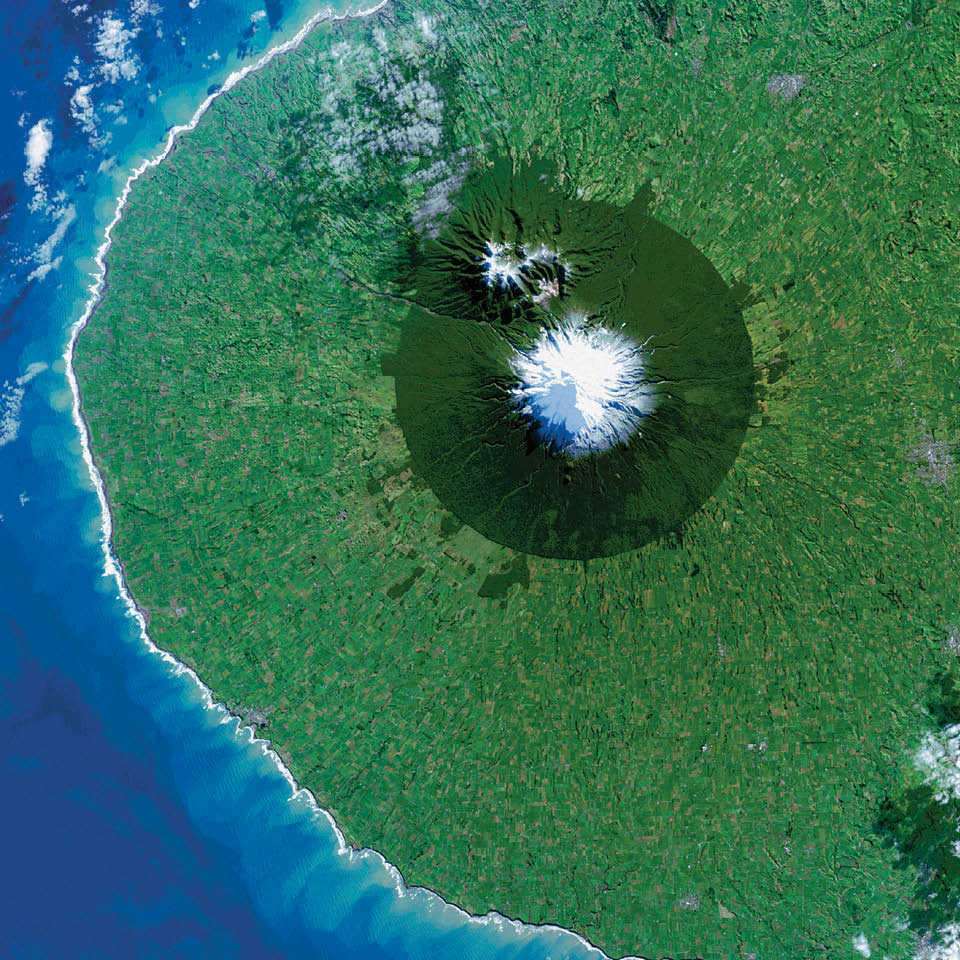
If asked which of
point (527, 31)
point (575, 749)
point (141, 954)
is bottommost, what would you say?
point (141, 954)

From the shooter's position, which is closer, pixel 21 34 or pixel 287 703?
pixel 287 703

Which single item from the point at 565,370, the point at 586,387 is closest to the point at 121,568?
the point at 565,370

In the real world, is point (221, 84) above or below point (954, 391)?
below

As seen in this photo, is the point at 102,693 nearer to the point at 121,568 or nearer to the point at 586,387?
the point at 121,568

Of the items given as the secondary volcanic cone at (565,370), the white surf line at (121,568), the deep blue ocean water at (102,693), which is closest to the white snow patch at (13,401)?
the deep blue ocean water at (102,693)

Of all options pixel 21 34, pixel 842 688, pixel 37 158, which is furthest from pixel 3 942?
pixel 21 34

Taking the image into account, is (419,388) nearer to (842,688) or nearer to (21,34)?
(842,688)

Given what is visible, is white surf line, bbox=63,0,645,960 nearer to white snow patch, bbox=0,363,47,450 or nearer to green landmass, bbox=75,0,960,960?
green landmass, bbox=75,0,960,960

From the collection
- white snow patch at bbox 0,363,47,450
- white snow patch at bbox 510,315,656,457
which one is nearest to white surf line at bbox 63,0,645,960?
white snow patch at bbox 0,363,47,450
